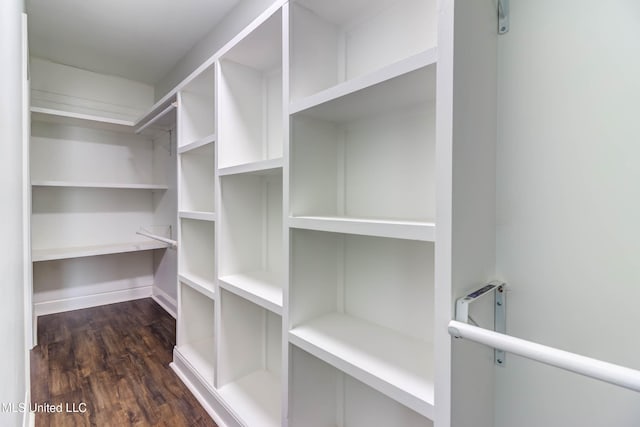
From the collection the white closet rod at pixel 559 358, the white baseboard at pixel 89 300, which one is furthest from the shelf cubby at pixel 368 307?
the white baseboard at pixel 89 300

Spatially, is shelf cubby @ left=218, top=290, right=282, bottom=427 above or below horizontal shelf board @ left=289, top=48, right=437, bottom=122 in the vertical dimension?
below

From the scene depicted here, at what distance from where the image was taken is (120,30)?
2367 millimetres

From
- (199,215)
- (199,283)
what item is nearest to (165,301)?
(199,283)

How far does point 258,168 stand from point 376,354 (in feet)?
2.96

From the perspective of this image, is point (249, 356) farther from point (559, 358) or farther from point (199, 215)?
point (559, 358)

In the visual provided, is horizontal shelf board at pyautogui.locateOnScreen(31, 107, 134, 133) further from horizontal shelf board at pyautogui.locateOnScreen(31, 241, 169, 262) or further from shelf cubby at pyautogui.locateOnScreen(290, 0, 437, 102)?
shelf cubby at pyautogui.locateOnScreen(290, 0, 437, 102)

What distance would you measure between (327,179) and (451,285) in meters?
0.70

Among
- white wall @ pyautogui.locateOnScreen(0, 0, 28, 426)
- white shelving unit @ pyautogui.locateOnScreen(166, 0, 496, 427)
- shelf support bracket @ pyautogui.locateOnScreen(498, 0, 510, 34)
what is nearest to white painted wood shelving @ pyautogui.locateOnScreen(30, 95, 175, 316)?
white shelving unit @ pyautogui.locateOnScreen(166, 0, 496, 427)

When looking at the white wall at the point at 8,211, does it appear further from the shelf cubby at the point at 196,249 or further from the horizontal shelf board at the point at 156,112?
the horizontal shelf board at the point at 156,112

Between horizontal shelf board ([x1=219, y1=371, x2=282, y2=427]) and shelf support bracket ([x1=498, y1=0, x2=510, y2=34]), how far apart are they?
70.1 inches

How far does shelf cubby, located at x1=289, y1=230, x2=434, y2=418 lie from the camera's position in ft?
2.95

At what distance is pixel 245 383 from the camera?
169cm

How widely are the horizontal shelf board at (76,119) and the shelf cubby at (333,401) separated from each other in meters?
3.02

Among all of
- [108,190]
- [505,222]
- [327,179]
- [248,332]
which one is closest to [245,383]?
[248,332]
